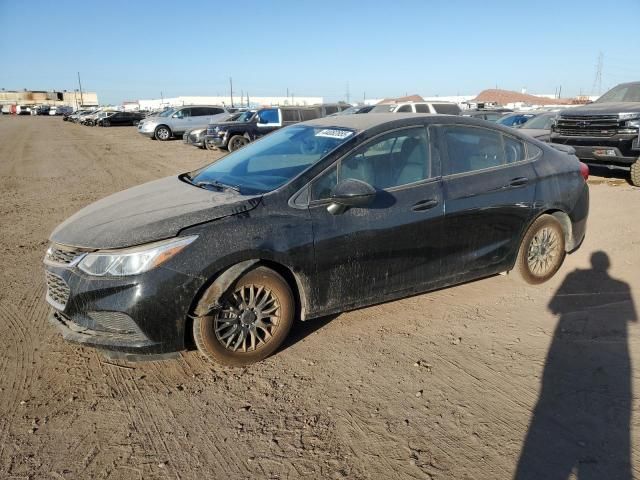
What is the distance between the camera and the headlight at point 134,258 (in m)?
3.07

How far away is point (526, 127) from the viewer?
14414 mm

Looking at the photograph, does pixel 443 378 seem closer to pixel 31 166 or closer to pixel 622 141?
pixel 622 141

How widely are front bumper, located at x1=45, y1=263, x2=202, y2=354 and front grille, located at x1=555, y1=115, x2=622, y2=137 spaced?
9461 millimetres

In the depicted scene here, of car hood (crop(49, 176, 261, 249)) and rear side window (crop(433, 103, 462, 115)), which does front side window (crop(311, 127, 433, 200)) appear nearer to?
car hood (crop(49, 176, 261, 249))

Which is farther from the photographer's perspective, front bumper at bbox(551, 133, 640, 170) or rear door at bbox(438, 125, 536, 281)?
front bumper at bbox(551, 133, 640, 170)

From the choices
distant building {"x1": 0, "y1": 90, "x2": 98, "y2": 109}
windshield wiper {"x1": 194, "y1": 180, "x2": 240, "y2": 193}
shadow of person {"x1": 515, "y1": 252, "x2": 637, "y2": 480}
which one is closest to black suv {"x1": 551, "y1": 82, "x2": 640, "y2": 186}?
shadow of person {"x1": 515, "y1": 252, "x2": 637, "y2": 480}

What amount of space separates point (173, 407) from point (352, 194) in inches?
A: 68.2

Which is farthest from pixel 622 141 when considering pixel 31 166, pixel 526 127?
pixel 31 166

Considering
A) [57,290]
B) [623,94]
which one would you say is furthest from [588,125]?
[57,290]

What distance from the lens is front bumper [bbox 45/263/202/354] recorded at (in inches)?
120

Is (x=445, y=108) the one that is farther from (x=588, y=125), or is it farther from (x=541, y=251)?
(x=541, y=251)

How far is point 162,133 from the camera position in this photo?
2705 cm

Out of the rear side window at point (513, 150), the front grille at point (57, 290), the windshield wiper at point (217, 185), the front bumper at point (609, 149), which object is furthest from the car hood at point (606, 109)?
the front grille at point (57, 290)

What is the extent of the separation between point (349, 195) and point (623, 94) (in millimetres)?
10656
